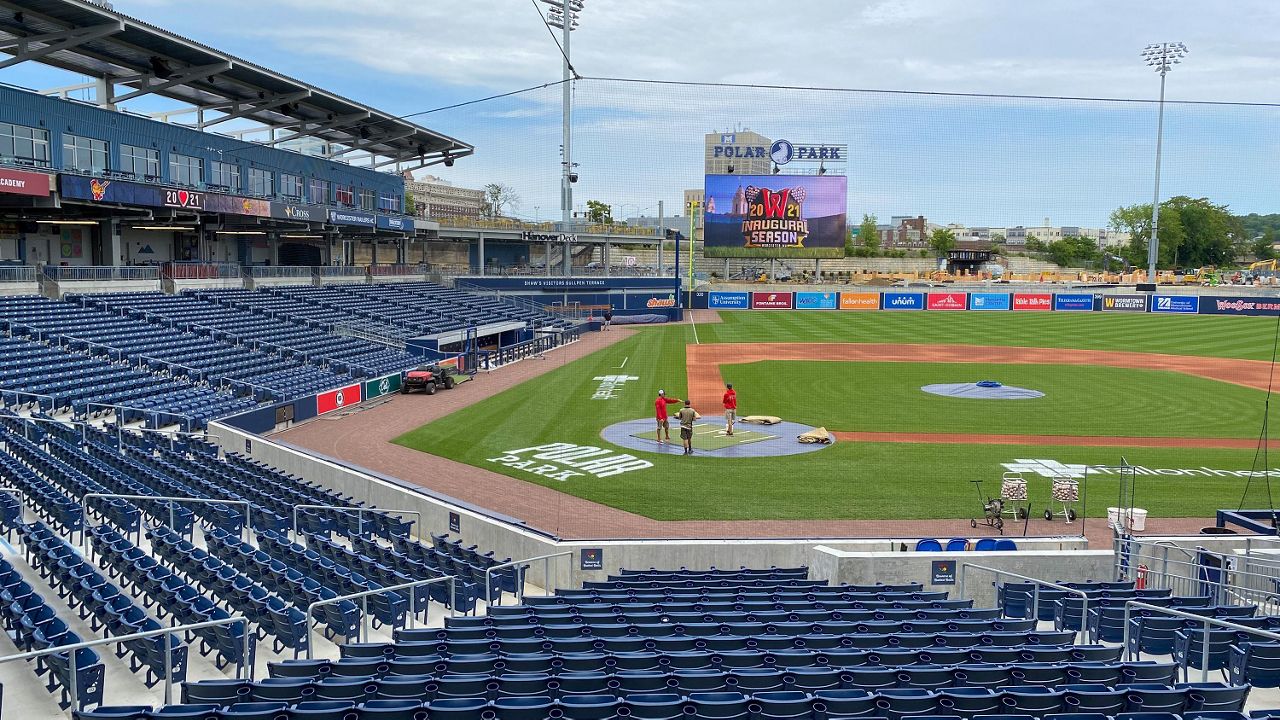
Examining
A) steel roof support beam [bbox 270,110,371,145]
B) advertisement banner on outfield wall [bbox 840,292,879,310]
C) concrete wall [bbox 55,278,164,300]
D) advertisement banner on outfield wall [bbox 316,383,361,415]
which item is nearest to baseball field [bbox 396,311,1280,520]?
advertisement banner on outfield wall [bbox 316,383,361,415]

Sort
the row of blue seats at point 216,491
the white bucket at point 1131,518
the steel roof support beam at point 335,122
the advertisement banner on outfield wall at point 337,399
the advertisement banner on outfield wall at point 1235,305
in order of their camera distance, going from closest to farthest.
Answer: the row of blue seats at point 216,491 → the white bucket at point 1131,518 → the advertisement banner on outfield wall at point 337,399 → the steel roof support beam at point 335,122 → the advertisement banner on outfield wall at point 1235,305

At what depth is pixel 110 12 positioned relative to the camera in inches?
1153

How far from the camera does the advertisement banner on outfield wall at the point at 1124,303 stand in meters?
72.2

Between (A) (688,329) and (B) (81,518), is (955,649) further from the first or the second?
(A) (688,329)

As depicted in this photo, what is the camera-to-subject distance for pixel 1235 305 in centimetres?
7025

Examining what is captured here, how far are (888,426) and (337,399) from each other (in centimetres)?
1767

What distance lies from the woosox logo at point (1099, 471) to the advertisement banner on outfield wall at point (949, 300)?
56048 mm

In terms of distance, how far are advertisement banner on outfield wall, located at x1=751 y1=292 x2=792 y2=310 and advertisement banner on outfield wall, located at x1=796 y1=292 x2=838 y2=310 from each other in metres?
0.96

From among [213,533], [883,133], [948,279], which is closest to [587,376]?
[883,133]

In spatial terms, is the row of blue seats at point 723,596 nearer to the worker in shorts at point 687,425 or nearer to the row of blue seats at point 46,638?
the row of blue seats at point 46,638

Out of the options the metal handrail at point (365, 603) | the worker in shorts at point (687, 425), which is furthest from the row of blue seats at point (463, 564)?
the worker in shorts at point (687, 425)

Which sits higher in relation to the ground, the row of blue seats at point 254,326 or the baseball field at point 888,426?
the row of blue seats at point 254,326

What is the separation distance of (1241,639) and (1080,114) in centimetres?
1982

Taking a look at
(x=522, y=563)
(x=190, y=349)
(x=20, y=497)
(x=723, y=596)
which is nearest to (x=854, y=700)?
(x=723, y=596)
